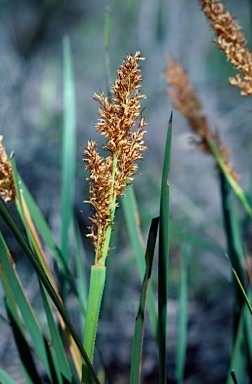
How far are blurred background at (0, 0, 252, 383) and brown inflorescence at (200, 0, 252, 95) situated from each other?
0.28 ft

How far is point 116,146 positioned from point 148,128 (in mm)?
2172

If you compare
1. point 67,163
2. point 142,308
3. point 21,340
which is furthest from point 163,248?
point 67,163

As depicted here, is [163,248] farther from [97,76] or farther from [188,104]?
[97,76]

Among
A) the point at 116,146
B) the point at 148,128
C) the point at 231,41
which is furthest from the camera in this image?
the point at 148,128

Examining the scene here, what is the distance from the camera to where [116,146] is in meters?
0.29

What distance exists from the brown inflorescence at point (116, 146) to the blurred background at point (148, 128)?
0.04 meters

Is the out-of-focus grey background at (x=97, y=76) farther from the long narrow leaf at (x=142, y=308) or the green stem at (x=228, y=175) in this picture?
the long narrow leaf at (x=142, y=308)

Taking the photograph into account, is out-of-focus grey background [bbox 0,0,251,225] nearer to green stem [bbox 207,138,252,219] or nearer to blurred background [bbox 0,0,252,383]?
blurred background [bbox 0,0,252,383]

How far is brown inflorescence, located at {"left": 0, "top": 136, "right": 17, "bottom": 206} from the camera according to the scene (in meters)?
0.34

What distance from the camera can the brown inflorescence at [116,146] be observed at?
290 mm

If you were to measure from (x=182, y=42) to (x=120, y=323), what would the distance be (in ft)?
6.82

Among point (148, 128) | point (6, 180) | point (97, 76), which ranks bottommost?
point (6, 180)

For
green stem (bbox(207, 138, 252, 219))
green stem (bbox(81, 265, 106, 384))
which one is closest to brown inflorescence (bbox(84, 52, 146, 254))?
green stem (bbox(81, 265, 106, 384))

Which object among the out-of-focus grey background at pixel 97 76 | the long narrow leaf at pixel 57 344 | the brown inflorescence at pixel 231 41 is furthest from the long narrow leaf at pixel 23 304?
the out-of-focus grey background at pixel 97 76
